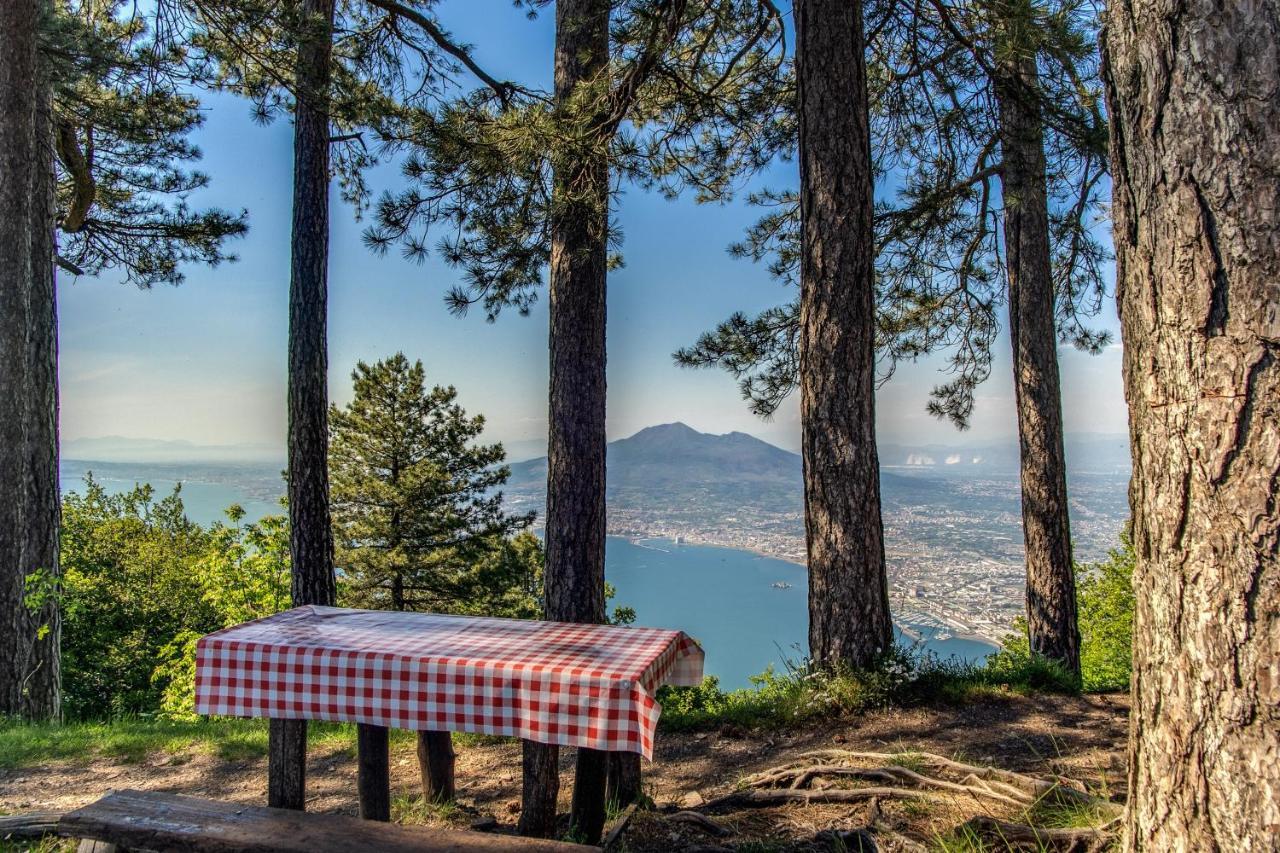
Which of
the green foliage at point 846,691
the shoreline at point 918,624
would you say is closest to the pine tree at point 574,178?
the green foliage at point 846,691

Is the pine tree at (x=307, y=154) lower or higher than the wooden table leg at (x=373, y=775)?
higher

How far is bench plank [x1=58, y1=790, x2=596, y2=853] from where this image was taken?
224 centimetres

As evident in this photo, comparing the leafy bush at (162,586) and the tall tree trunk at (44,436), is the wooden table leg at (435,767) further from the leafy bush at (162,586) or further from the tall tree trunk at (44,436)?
the leafy bush at (162,586)

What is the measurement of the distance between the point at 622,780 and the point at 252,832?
5.24 feet

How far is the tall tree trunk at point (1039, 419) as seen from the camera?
6688mm

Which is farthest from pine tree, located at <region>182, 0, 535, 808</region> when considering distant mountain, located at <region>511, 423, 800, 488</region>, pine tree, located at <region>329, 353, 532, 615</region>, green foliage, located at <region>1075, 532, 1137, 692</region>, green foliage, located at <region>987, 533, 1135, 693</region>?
distant mountain, located at <region>511, 423, 800, 488</region>

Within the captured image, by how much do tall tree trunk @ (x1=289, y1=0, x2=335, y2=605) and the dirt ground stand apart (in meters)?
1.64

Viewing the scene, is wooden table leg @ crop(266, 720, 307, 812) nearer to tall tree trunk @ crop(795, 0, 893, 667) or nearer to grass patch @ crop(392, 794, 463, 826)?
grass patch @ crop(392, 794, 463, 826)

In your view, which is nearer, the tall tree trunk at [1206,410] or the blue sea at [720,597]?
the tall tree trunk at [1206,410]

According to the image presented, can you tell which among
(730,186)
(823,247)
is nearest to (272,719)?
(823,247)

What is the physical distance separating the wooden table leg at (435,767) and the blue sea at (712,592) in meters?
18.1

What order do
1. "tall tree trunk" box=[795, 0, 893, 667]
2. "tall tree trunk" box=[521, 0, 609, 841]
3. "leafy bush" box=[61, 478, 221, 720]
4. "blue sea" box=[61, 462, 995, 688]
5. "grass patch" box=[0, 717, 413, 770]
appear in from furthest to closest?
"blue sea" box=[61, 462, 995, 688] < "leafy bush" box=[61, 478, 221, 720] < "grass patch" box=[0, 717, 413, 770] < "tall tree trunk" box=[521, 0, 609, 841] < "tall tree trunk" box=[795, 0, 893, 667]

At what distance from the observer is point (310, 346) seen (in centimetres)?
596

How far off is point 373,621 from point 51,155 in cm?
622
